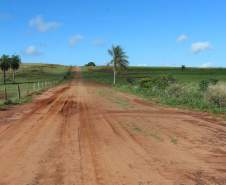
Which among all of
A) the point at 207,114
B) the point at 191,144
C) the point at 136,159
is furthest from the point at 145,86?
the point at 136,159

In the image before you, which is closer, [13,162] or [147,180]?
[147,180]

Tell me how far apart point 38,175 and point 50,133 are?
125 inches

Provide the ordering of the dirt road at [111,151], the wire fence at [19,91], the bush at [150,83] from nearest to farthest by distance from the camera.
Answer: the dirt road at [111,151] → the wire fence at [19,91] → the bush at [150,83]

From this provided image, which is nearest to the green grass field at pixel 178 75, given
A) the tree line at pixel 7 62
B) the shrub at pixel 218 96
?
the tree line at pixel 7 62

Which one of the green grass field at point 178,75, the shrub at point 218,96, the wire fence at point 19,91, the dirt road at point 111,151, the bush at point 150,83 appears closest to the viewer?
the dirt road at point 111,151

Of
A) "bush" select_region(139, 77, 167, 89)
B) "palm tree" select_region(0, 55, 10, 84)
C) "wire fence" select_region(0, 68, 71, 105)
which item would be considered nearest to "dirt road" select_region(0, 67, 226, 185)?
"wire fence" select_region(0, 68, 71, 105)

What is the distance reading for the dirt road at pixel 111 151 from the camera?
13.9 feet

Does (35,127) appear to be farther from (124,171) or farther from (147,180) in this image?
(147,180)

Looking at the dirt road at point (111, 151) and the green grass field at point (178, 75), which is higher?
the green grass field at point (178, 75)

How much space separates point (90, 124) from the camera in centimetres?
872

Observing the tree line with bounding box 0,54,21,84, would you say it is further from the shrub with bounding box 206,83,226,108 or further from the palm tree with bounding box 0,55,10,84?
the shrub with bounding box 206,83,226,108

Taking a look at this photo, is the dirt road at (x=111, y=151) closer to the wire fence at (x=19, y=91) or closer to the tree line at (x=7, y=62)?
the wire fence at (x=19, y=91)

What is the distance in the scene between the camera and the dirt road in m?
4.23

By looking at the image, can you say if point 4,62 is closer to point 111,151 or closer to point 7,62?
point 7,62
